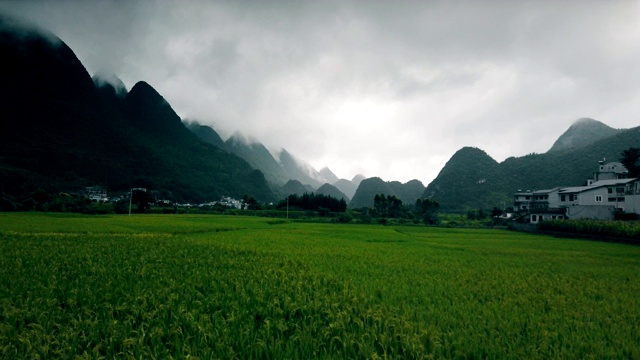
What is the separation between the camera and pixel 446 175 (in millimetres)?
122688

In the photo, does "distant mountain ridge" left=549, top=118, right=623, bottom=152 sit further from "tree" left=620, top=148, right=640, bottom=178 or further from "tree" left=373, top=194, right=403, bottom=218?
"tree" left=373, top=194, right=403, bottom=218

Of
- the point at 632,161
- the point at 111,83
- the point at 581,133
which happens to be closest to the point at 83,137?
the point at 111,83

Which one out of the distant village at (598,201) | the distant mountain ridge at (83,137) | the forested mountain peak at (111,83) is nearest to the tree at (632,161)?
the distant village at (598,201)

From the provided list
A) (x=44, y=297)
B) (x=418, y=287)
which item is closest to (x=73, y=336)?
(x=44, y=297)

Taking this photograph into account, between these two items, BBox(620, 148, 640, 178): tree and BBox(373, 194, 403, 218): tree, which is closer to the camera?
BBox(620, 148, 640, 178): tree

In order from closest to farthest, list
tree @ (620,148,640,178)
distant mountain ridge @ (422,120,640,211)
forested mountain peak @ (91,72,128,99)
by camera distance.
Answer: tree @ (620,148,640,178) < distant mountain ridge @ (422,120,640,211) < forested mountain peak @ (91,72,128,99)

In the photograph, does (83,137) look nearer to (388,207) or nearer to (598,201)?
(388,207)

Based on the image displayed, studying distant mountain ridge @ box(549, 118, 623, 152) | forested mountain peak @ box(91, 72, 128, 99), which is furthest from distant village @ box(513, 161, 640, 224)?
forested mountain peak @ box(91, 72, 128, 99)

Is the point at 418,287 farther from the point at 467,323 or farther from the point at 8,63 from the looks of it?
the point at 8,63

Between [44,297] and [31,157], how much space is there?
108 m

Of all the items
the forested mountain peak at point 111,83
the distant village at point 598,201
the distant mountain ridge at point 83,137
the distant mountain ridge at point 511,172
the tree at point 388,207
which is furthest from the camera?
the forested mountain peak at point 111,83

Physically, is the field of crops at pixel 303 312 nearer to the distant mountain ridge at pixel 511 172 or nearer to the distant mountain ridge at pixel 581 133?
the distant mountain ridge at pixel 511 172

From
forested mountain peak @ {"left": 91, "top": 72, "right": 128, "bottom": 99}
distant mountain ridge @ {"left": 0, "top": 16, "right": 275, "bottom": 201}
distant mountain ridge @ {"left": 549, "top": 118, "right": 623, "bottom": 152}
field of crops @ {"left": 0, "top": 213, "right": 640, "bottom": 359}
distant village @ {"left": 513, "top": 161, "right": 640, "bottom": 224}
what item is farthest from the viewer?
forested mountain peak @ {"left": 91, "top": 72, "right": 128, "bottom": 99}

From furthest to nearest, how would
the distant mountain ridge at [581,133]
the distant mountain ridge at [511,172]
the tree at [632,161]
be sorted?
the distant mountain ridge at [581,133], the distant mountain ridge at [511,172], the tree at [632,161]
